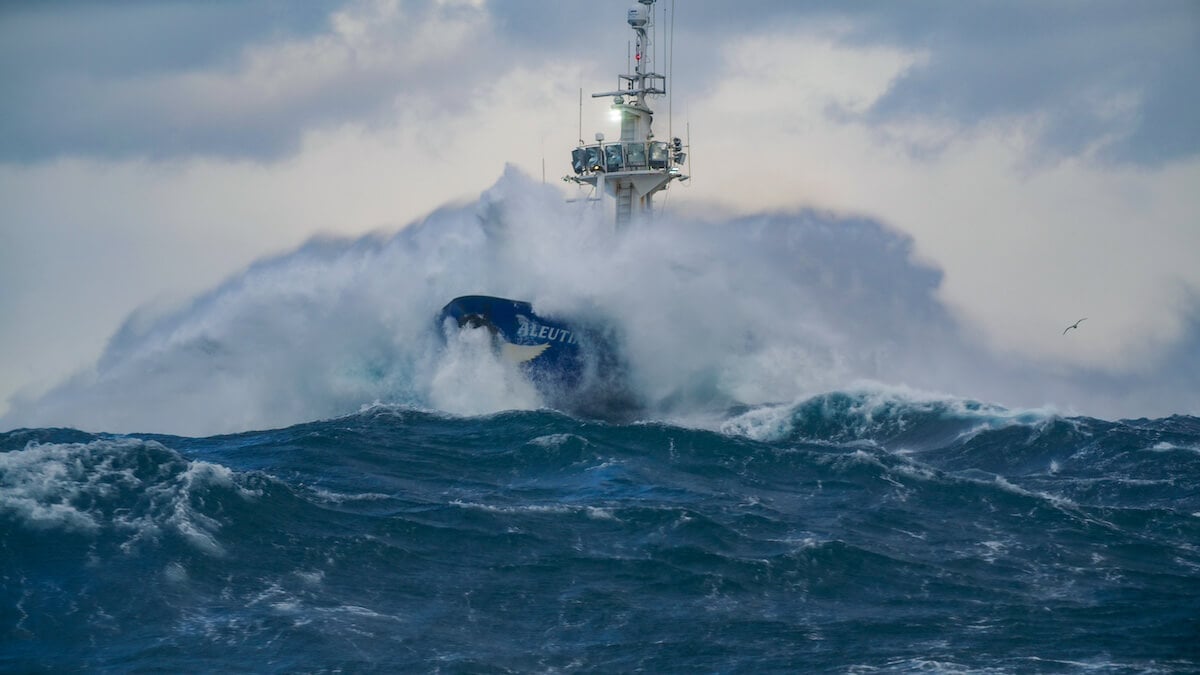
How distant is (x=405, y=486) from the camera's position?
46562 mm

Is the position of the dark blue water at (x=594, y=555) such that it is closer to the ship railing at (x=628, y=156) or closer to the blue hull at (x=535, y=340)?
the blue hull at (x=535, y=340)

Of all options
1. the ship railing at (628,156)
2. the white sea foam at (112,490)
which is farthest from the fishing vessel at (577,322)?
the white sea foam at (112,490)

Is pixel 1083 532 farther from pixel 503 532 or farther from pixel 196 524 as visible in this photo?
pixel 196 524

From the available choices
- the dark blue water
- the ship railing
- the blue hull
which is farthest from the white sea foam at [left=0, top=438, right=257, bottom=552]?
the ship railing

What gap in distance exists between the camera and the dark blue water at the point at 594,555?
32.3 metres

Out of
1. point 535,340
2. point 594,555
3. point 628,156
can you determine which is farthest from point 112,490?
point 628,156

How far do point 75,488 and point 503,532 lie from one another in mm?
12799

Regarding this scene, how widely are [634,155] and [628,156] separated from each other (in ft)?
1.10

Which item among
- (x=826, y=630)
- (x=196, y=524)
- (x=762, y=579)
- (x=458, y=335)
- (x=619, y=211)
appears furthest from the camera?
(x=619, y=211)

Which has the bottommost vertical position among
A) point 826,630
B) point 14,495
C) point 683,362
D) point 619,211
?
point 826,630

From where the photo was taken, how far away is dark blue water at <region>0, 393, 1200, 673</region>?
106 ft

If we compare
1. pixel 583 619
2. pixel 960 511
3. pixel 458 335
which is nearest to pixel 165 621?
pixel 583 619

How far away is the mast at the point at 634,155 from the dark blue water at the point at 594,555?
75.7 ft

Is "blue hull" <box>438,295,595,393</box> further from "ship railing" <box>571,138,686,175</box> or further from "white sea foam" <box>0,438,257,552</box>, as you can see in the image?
"white sea foam" <box>0,438,257,552</box>
